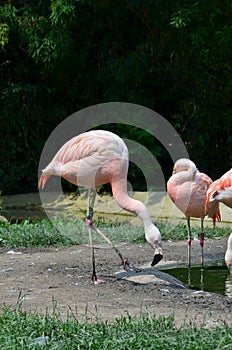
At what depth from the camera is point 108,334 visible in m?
3.51

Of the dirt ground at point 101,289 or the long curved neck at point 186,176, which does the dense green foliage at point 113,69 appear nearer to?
the long curved neck at point 186,176

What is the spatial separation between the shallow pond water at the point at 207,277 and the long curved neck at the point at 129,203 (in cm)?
63

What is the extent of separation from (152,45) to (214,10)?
138 centimetres

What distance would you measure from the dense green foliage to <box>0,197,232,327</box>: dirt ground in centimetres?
448

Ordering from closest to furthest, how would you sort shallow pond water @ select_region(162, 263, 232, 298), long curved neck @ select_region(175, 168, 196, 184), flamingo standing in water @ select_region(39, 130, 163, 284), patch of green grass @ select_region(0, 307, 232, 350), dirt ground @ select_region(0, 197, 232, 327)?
patch of green grass @ select_region(0, 307, 232, 350), dirt ground @ select_region(0, 197, 232, 327), shallow pond water @ select_region(162, 263, 232, 298), flamingo standing in water @ select_region(39, 130, 163, 284), long curved neck @ select_region(175, 168, 196, 184)

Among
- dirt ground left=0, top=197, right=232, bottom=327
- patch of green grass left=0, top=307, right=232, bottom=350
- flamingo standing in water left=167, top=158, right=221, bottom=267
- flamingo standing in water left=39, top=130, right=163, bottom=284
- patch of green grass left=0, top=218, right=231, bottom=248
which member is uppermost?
flamingo standing in water left=39, top=130, right=163, bottom=284

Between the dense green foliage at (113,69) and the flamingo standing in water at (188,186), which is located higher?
the dense green foliage at (113,69)

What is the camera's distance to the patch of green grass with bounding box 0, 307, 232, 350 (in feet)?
11.0

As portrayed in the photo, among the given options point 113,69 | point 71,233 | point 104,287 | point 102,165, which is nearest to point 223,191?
point 102,165

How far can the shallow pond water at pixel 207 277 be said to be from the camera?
17.4ft

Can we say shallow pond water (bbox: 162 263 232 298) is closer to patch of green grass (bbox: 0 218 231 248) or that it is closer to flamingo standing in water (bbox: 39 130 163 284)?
flamingo standing in water (bbox: 39 130 163 284)

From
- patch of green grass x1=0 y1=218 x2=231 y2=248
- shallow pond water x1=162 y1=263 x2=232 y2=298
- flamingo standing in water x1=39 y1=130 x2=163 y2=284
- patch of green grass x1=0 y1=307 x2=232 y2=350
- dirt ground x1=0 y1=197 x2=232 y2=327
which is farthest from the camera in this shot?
patch of green grass x1=0 y1=218 x2=231 y2=248

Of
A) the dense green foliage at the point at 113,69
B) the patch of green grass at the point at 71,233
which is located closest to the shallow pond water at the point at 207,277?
the patch of green grass at the point at 71,233

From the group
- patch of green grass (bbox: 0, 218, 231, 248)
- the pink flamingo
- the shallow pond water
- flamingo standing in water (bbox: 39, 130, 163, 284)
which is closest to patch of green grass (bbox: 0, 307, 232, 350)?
the shallow pond water
